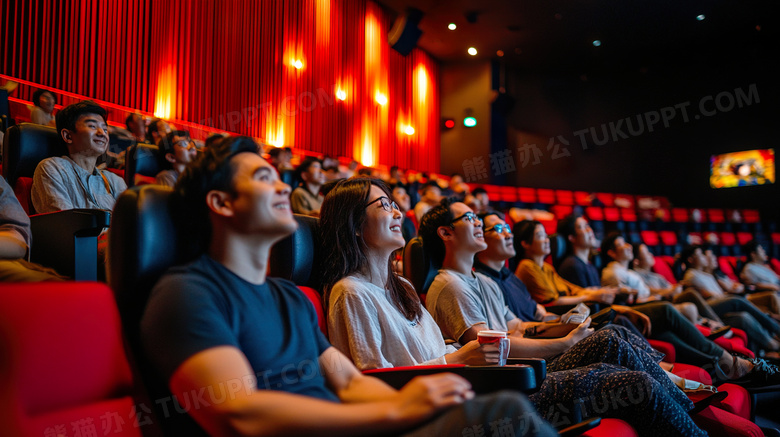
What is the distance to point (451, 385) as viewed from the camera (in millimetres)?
833

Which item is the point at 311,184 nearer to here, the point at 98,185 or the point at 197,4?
the point at 98,185

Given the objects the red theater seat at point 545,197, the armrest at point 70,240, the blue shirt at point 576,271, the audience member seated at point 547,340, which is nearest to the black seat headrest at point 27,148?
the armrest at point 70,240

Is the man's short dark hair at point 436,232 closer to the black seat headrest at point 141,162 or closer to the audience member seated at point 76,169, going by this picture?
the audience member seated at point 76,169

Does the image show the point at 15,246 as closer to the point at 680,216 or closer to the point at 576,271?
the point at 576,271

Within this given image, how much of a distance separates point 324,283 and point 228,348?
2.31 ft

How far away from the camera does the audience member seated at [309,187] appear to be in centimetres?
399

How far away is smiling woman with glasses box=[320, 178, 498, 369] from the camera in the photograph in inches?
53.4

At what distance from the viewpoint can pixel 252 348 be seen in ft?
3.04

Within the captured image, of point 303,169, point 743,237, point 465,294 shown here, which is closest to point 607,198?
point 743,237

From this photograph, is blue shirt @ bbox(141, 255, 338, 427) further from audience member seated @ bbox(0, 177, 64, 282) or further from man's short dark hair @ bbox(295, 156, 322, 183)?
man's short dark hair @ bbox(295, 156, 322, 183)

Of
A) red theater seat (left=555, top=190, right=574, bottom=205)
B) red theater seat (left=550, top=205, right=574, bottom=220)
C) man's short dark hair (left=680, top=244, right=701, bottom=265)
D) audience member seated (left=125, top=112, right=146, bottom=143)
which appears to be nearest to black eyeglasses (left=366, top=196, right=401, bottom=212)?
audience member seated (left=125, top=112, right=146, bottom=143)

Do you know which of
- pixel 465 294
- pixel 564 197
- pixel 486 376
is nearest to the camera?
pixel 486 376

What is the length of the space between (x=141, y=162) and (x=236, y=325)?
219 centimetres

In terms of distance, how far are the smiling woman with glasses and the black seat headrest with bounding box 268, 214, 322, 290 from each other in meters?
0.04
